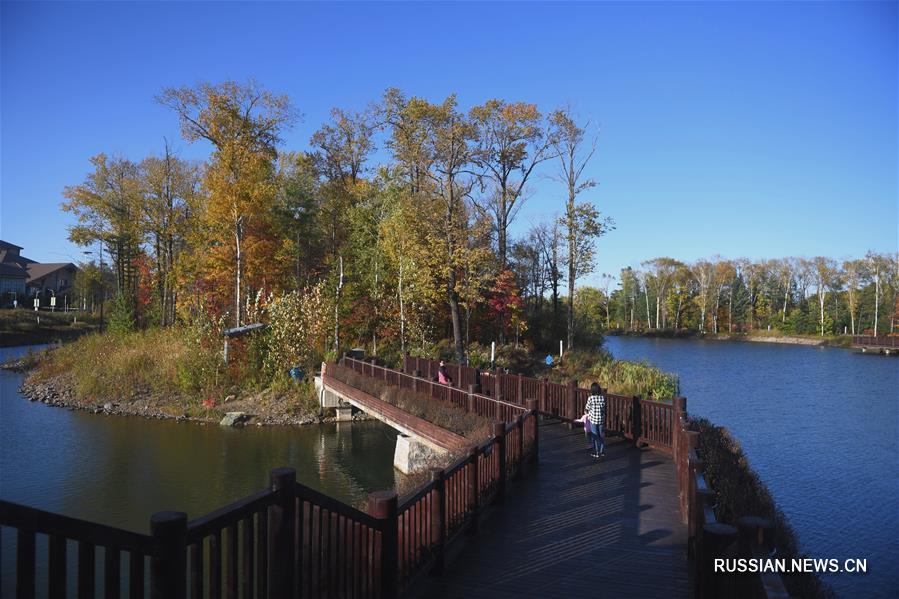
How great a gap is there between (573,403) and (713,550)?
33.3ft

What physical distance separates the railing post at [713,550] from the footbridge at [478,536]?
1 cm

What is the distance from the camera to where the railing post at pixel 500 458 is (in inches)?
343

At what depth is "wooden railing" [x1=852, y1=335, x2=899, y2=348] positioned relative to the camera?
6043cm

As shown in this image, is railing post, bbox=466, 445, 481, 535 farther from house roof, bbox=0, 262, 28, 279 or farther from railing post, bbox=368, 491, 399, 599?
house roof, bbox=0, 262, 28, 279

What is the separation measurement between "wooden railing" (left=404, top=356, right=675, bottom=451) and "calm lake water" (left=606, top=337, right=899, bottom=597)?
3.44 m

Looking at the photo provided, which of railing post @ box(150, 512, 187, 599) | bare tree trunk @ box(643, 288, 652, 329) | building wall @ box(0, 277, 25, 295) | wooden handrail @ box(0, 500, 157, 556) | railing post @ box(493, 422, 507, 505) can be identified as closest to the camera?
wooden handrail @ box(0, 500, 157, 556)

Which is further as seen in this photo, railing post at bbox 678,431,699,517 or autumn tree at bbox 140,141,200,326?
autumn tree at bbox 140,141,200,326

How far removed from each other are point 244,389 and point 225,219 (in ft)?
27.8

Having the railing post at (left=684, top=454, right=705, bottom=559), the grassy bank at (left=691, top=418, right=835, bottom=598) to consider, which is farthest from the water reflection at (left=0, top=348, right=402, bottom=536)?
the railing post at (left=684, top=454, right=705, bottom=559)

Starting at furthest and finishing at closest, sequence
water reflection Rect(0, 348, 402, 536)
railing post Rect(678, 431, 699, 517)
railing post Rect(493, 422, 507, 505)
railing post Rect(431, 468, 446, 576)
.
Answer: water reflection Rect(0, 348, 402, 536) < railing post Rect(493, 422, 507, 505) < railing post Rect(678, 431, 699, 517) < railing post Rect(431, 468, 446, 576)

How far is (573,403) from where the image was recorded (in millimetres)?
14492

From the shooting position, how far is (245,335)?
87.5 feet

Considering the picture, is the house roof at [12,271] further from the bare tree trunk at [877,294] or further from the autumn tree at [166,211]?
the bare tree trunk at [877,294]

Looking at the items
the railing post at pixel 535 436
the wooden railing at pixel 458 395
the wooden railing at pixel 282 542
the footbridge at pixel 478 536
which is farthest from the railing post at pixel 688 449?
the wooden railing at pixel 458 395
